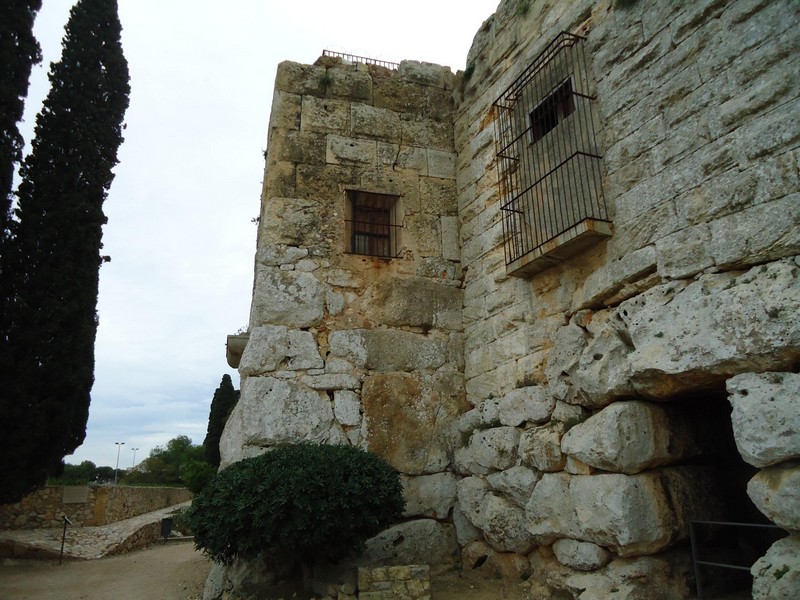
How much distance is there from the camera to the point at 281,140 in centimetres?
625

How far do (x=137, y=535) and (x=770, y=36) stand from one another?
12.4 metres

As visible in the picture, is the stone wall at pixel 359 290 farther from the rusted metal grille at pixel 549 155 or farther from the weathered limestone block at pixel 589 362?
the weathered limestone block at pixel 589 362

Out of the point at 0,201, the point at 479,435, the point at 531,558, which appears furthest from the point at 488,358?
the point at 0,201

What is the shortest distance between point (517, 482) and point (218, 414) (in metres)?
14.8

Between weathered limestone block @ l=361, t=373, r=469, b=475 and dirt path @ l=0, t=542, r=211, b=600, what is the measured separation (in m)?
2.29

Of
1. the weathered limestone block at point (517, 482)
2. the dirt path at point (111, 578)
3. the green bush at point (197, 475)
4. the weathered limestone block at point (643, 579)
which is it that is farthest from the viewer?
the green bush at point (197, 475)

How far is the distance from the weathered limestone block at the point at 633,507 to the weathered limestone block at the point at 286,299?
2.86 metres

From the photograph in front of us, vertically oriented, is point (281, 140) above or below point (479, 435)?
above

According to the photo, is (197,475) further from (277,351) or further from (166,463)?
(166,463)

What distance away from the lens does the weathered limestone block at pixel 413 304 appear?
6.05 meters

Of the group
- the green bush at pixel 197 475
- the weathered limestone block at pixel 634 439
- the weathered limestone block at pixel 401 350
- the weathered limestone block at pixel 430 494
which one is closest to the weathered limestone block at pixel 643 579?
the weathered limestone block at pixel 634 439

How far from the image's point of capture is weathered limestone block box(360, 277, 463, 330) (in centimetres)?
605

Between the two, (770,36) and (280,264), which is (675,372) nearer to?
(770,36)

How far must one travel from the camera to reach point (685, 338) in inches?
137
